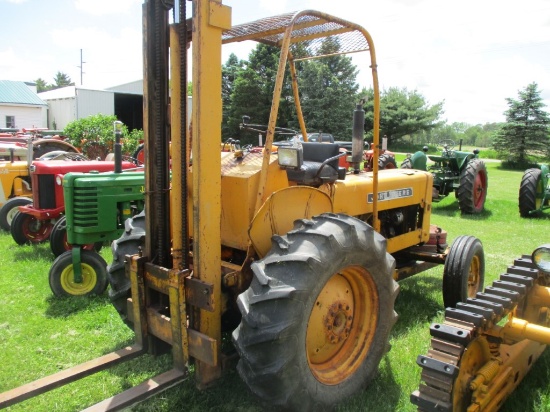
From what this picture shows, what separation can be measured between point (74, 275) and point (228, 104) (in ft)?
68.3

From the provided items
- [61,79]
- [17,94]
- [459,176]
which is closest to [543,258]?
[459,176]

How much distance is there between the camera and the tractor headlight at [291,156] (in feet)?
10.0

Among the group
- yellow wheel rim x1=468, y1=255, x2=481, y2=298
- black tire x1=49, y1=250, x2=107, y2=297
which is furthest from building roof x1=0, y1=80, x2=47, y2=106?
yellow wheel rim x1=468, y1=255, x2=481, y2=298

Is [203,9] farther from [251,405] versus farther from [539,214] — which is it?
[539,214]

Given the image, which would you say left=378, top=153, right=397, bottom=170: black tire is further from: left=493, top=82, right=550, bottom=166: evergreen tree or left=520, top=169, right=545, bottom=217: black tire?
left=493, top=82, right=550, bottom=166: evergreen tree

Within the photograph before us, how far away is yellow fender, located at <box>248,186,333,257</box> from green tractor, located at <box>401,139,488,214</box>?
330 inches

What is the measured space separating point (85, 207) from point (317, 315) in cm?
373

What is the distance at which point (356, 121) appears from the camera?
3.72 metres

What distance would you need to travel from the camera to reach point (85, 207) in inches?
225

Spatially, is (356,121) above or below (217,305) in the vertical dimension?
above

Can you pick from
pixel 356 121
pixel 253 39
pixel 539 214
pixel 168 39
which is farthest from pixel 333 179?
pixel 539 214

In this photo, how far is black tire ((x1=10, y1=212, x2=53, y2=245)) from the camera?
7480mm

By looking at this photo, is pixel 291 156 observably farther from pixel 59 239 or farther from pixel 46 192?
pixel 46 192

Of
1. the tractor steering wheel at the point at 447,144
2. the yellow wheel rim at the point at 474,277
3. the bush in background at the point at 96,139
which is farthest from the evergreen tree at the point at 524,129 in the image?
the yellow wheel rim at the point at 474,277
